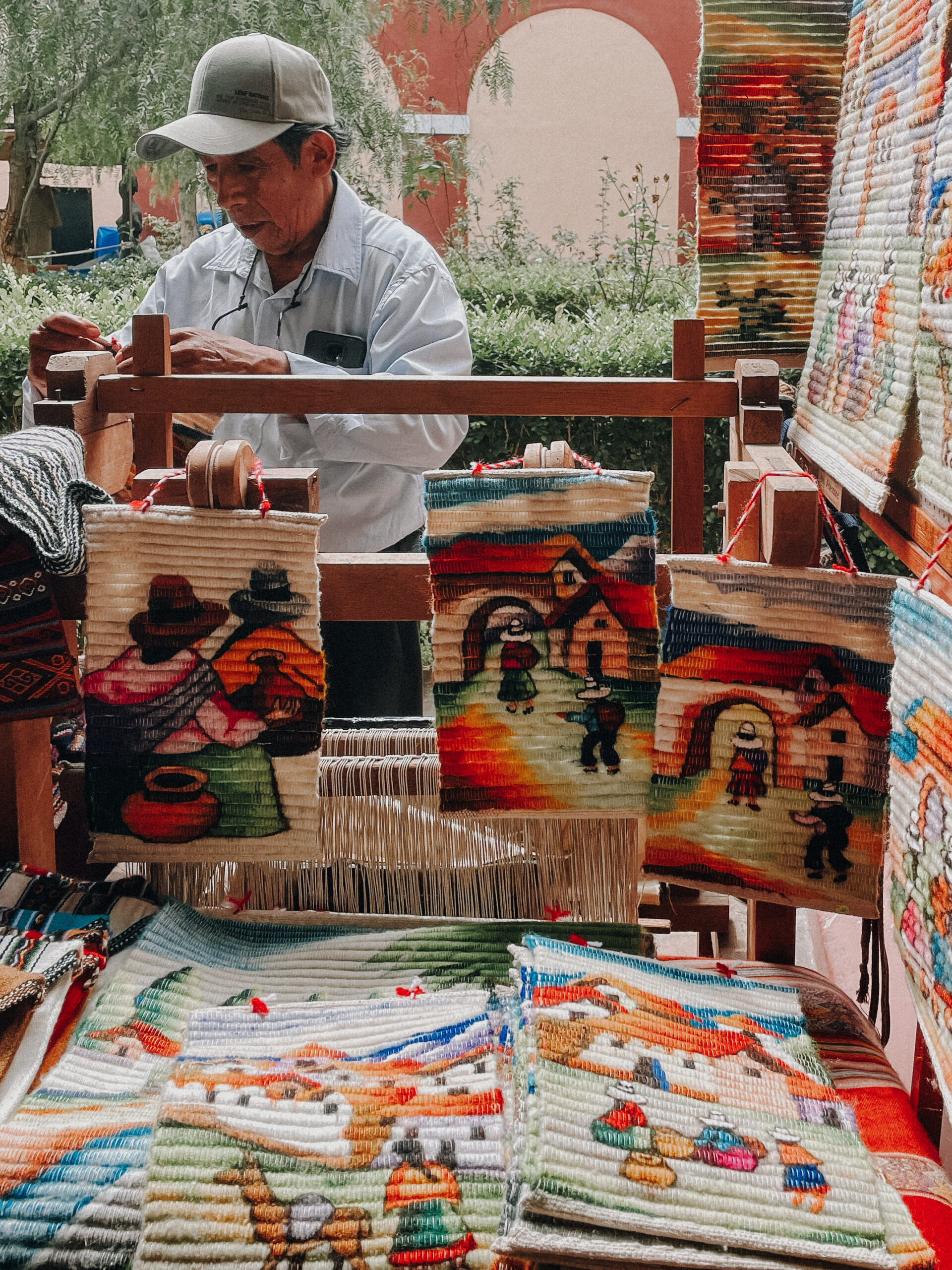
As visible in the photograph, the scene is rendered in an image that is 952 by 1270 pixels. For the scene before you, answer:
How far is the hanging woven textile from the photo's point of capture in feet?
2.65

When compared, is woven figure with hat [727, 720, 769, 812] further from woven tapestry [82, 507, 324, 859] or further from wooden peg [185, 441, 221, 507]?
wooden peg [185, 441, 221, 507]

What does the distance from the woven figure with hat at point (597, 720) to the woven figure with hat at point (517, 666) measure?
0.13 feet

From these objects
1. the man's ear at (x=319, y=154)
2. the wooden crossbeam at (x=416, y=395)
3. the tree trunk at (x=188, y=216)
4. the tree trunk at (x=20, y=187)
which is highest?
the tree trunk at (x=20, y=187)

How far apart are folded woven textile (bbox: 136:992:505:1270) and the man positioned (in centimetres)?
106

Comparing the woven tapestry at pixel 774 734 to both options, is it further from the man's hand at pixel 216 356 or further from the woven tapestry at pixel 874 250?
the man's hand at pixel 216 356

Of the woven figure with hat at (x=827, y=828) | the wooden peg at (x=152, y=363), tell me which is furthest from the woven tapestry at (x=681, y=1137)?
the wooden peg at (x=152, y=363)

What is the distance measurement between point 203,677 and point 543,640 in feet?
1.05

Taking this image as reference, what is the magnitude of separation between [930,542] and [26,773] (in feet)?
2.90

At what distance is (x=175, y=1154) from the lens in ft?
2.62

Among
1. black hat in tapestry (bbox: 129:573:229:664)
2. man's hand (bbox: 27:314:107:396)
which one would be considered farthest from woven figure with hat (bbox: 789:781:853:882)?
man's hand (bbox: 27:314:107:396)

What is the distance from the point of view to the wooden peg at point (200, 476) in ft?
3.30

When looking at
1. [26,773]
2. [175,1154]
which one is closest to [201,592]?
[26,773]

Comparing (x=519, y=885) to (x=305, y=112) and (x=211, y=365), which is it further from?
(x=305, y=112)

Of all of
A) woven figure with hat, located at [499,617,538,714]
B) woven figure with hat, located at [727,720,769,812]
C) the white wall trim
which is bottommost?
woven figure with hat, located at [727,720,769,812]
